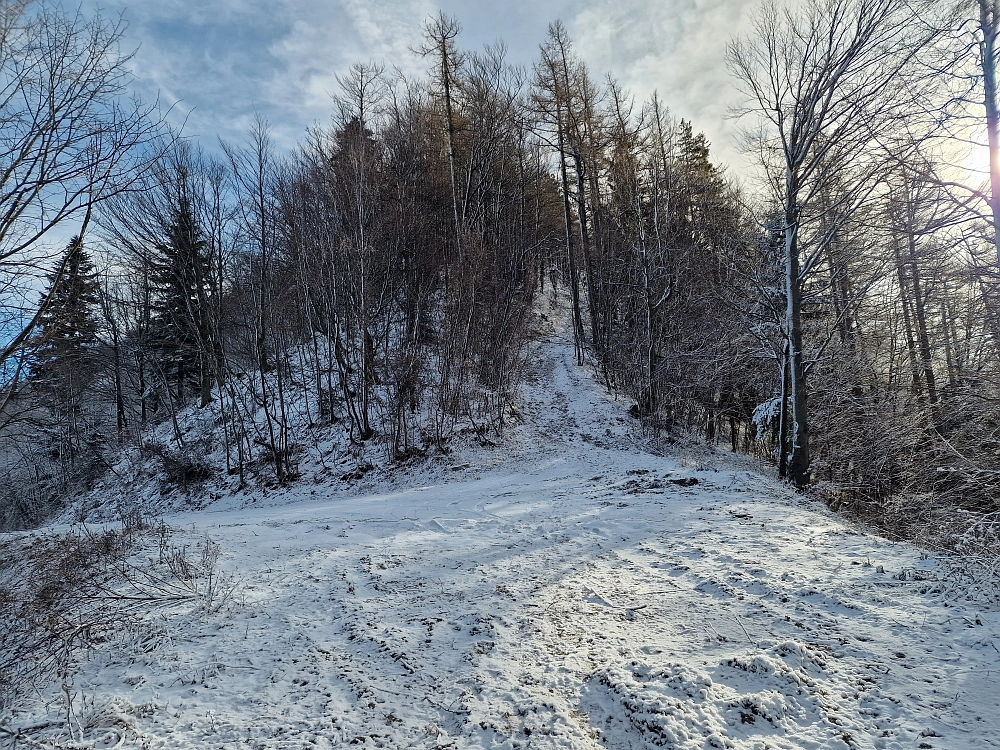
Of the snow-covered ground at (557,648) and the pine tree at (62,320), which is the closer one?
the snow-covered ground at (557,648)

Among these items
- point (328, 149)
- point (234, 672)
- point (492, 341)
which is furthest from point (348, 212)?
point (234, 672)

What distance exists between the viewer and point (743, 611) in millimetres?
4145

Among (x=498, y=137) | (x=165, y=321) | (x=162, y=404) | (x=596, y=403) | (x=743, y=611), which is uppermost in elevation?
(x=498, y=137)

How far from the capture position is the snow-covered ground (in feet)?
9.07

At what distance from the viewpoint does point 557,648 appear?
3.71 m

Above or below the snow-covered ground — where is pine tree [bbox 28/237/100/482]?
above

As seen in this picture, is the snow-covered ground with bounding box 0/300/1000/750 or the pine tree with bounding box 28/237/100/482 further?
the pine tree with bounding box 28/237/100/482

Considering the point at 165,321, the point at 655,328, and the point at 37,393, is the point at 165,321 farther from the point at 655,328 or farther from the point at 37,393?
the point at 655,328

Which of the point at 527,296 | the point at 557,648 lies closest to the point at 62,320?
the point at 557,648

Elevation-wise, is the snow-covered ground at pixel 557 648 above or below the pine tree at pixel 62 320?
below

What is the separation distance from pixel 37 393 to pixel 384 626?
7.19 meters

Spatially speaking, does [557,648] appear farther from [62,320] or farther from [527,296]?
[527,296]

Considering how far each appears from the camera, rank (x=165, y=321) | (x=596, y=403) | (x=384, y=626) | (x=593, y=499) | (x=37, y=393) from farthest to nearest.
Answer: (x=165, y=321) → (x=596, y=403) → (x=593, y=499) → (x=37, y=393) → (x=384, y=626)

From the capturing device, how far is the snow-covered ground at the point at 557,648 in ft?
9.07
